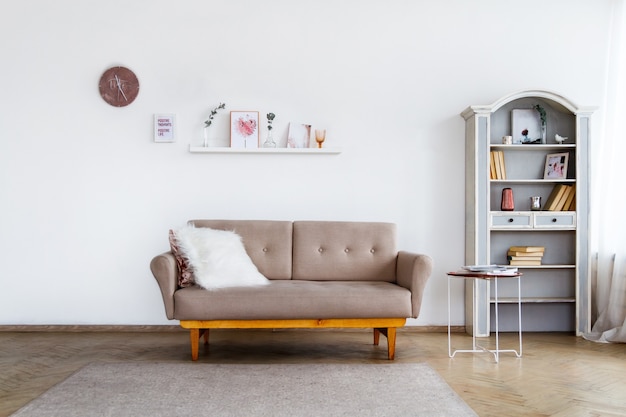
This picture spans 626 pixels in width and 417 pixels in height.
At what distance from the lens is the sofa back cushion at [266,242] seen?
4.29 metres

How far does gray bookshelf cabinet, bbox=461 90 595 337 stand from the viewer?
4598mm

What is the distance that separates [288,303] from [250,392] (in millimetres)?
732

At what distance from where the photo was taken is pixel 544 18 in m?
4.95

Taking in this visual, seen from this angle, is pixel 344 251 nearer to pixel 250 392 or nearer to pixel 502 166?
pixel 502 166

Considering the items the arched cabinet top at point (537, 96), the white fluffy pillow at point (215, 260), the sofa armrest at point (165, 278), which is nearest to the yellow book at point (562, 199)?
the arched cabinet top at point (537, 96)

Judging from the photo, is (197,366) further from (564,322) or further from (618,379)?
(564,322)

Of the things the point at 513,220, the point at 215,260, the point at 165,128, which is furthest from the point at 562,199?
the point at 165,128

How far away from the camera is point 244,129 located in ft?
15.8

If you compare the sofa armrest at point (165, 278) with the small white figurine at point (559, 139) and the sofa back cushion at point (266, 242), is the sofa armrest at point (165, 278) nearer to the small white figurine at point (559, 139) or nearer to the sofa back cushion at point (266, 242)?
the sofa back cushion at point (266, 242)

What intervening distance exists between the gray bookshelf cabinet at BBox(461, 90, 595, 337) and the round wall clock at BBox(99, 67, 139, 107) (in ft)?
8.62

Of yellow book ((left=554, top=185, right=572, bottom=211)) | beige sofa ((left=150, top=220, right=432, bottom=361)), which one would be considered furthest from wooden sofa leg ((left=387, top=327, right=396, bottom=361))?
yellow book ((left=554, top=185, right=572, bottom=211))

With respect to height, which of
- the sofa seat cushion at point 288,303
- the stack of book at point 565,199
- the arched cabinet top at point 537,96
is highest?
the arched cabinet top at point 537,96

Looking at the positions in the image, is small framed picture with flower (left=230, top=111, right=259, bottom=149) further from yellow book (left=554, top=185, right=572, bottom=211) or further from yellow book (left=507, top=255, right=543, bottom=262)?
yellow book (left=554, top=185, right=572, bottom=211)

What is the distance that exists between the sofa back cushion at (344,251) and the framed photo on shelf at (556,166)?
4.52ft
